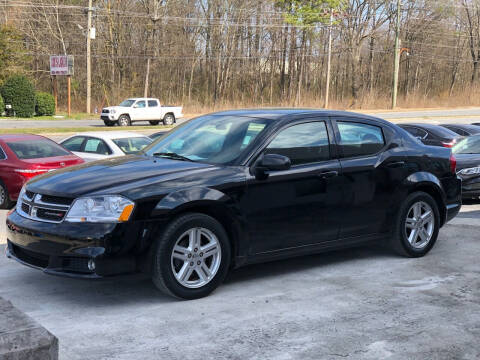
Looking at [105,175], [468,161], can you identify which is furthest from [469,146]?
[105,175]

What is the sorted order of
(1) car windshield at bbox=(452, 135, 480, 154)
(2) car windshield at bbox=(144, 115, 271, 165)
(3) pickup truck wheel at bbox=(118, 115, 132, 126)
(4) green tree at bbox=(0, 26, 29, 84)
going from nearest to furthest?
1. (2) car windshield at bbox=(144, 115, 271, 165)
2. (1) car windshield at bbox=(452, 135, 480, 154)
3. (3) pickup truck wheel at bbox=(118, 115, 132, 126)
4. (4) green tree at bbox=(0, 26, 29, 84)

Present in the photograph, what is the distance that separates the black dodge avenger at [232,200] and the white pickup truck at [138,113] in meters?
33.1

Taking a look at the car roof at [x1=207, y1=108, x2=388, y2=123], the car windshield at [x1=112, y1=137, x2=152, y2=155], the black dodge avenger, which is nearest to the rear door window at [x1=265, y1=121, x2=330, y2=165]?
the black dodge avenger

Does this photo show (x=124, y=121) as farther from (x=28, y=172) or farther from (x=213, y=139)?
(x=213, y=139)

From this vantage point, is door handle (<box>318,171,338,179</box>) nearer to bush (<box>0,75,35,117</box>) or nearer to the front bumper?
the front bumper

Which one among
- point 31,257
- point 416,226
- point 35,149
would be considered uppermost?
point 35,149

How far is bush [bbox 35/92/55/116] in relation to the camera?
46.9 m

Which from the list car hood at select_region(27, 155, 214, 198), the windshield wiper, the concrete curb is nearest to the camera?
the concrete curb

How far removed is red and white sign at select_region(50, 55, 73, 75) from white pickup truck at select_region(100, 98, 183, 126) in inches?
373

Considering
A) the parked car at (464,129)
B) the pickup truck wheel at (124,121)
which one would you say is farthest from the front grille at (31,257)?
the pickup truck wheel at (124,121)

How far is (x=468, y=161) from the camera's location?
12.7m

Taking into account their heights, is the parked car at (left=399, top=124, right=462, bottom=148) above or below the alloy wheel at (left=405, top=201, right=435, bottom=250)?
above

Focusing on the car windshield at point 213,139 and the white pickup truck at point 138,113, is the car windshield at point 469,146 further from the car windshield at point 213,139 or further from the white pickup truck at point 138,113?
the white pickup truck at point 138,113

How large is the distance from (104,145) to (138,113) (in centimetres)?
2708
